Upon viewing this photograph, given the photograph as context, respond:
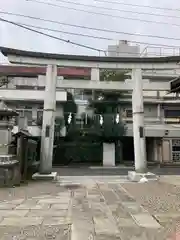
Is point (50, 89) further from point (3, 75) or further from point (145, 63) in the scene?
point (3, 75)

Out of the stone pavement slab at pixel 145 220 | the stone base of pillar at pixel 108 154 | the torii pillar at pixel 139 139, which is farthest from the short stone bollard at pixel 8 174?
the stone base of pillar at pixel 108 154

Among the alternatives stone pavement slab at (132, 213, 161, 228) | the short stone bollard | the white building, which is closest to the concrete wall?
the white building

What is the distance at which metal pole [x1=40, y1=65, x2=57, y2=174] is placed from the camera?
13633 mm

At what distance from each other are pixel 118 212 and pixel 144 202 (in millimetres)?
1543

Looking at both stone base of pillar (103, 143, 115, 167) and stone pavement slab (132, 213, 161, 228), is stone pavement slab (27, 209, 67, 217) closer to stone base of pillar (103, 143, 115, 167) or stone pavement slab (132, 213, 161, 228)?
stone pavement slab (132, 213, 161, 228)

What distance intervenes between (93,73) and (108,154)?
13.6 meters

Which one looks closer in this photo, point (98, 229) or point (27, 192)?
point (98, 229)

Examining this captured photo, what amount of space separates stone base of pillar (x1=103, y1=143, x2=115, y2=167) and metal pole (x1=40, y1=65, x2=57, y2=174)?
13523 mm

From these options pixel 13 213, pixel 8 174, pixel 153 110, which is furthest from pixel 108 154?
pixel 13 213

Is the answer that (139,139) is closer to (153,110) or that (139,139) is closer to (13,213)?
(13,213)

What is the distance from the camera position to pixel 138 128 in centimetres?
1423

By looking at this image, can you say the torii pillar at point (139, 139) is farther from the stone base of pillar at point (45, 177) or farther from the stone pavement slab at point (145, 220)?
the stone pavement slab at point (145, 220)

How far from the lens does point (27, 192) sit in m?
9.89

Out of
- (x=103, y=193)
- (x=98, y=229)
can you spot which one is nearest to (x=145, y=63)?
(x=103, y=193)
